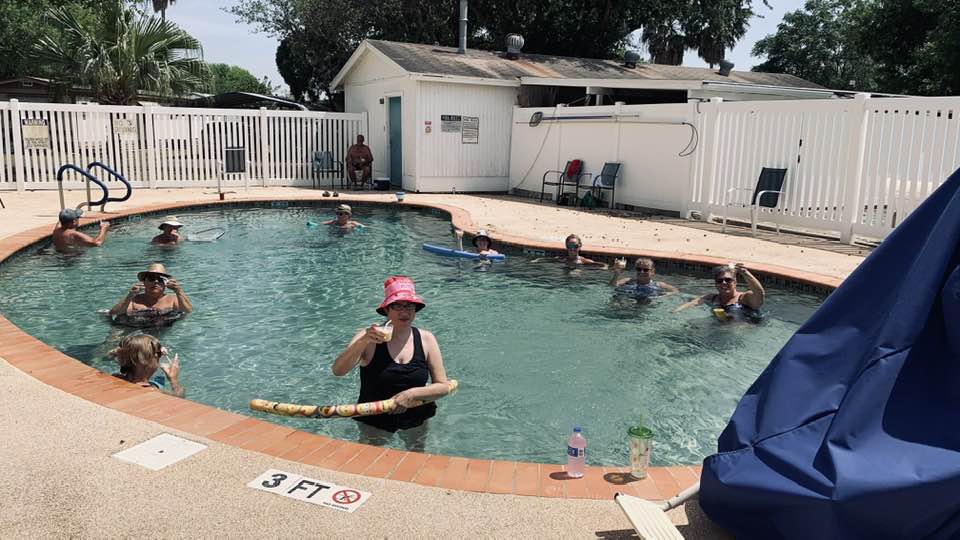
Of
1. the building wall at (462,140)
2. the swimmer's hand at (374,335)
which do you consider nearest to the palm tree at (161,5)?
the building wall at (462,140)

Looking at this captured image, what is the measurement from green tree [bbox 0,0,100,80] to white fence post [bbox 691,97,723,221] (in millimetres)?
25470

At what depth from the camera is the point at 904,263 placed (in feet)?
7.73

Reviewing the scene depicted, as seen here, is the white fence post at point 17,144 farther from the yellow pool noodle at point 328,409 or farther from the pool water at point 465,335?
the yellow pool noodle at point 328,409

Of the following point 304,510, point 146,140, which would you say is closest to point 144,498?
point 304,510

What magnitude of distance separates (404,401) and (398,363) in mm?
234

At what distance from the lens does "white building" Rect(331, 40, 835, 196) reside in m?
16.7

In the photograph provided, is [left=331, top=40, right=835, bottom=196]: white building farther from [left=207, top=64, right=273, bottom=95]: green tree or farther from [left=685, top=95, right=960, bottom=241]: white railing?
[left=207, top=64, right=273, bottom=95]: green tree

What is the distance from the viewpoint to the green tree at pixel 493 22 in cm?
2959

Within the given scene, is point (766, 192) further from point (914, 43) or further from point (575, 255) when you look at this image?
point (914, 43)

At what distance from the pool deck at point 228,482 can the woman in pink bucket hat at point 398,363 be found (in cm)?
57

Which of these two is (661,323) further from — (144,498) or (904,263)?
(144,498)

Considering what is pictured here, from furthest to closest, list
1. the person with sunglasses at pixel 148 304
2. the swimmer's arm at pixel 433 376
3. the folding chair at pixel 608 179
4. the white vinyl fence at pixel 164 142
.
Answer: the white vinyl fence at pixel 164 142, the folding chair at pixel 608 179, the person with sunglasses at pixel 148 304, the swimmer's arm at pixel 433 376

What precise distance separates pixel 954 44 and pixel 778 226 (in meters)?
14.6

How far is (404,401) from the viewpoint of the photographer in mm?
3941
